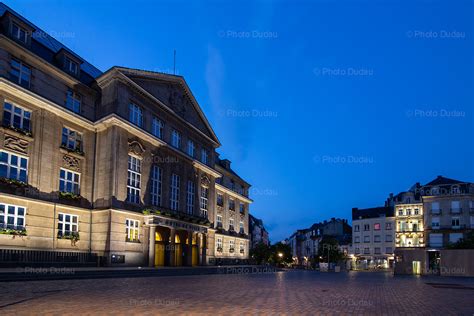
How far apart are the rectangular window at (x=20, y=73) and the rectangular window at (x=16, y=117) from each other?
1.74 meters

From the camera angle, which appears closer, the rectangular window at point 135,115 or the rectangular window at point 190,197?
the rectangular window at point 135,115

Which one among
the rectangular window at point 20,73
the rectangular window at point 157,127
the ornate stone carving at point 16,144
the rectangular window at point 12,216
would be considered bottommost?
the rectangular window at point 12,216

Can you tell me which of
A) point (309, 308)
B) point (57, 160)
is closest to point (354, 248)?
point (57, 160)

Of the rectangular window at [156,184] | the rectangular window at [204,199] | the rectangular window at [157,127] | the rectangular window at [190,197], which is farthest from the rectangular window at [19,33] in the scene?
the rectangular window at [204,199]

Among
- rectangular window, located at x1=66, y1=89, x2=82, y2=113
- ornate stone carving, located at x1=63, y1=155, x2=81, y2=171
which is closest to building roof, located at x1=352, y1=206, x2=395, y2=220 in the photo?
ornate stone carving, located at x1=63, y1=155, x2=81, y2=171

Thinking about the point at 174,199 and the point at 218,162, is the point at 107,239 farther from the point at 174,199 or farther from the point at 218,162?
the point at 218,162

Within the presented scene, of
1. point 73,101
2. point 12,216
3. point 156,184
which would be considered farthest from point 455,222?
point 12,216

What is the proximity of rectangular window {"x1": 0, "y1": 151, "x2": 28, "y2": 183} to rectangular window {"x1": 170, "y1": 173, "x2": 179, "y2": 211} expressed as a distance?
15980 mm

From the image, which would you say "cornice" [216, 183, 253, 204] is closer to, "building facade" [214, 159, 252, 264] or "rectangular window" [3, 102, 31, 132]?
"building facade" [214, 159, 252, 264]

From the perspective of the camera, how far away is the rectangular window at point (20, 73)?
27547mm

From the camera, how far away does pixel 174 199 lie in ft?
138

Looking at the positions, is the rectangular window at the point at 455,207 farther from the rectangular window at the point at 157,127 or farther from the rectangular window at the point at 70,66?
the rectangular window at the point at 70,66

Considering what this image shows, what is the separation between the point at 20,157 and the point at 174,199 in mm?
17137

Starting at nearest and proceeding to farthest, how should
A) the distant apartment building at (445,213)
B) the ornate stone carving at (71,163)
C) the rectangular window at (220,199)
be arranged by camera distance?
the ornate stone carving at (71,163)
the rectangular window at (220,199)
the distant apartment building at (445,213)
